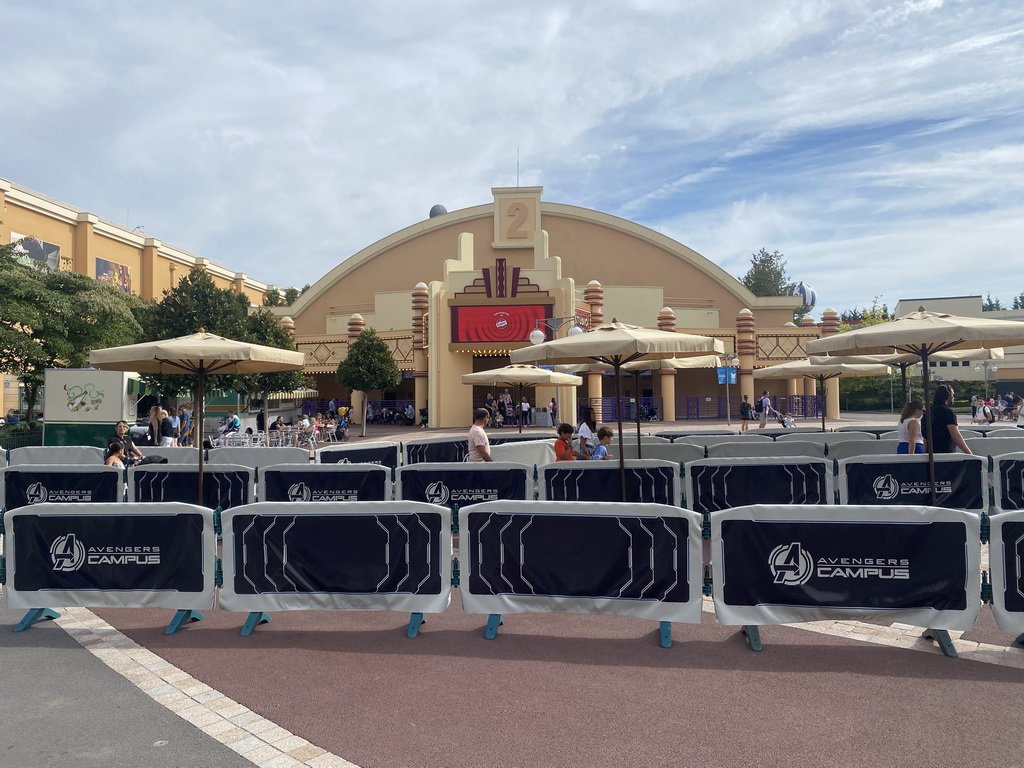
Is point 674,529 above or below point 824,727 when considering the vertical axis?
above

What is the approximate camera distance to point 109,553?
19.0 ft

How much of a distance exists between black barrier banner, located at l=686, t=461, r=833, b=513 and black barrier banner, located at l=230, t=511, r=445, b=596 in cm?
448

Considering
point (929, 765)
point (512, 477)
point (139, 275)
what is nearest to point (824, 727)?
point (929, 765)

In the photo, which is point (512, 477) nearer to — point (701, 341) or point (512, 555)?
point (701, 341)

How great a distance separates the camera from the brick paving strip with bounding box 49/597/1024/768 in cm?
374

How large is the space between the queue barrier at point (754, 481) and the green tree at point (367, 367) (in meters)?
23.5

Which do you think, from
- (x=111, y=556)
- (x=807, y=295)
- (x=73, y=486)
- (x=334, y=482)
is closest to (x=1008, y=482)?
(x=334, y=482)

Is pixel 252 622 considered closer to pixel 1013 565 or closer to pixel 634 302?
pixel 1013 565

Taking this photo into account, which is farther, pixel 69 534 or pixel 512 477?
pixel 512 477

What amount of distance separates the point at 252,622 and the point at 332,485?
347 cm

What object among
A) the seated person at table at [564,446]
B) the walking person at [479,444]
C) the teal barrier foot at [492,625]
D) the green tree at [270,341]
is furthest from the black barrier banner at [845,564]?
the green tree at [270,341]

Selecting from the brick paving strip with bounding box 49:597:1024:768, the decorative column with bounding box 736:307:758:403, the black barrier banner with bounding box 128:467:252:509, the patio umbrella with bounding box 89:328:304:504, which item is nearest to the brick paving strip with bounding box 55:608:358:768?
the brick paving strip with bounding box 49:597:1024:768

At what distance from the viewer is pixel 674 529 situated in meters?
5.30

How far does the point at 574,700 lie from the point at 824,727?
4.65ft
